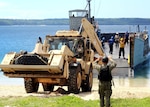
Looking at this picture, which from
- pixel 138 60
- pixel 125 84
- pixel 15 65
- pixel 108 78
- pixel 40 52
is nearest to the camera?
pixel 108 78

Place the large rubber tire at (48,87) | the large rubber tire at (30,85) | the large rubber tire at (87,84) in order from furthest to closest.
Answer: the large rubber tire at (48,87) < the large rubber tire at (87,84) < the large rubber tire at (30,85)

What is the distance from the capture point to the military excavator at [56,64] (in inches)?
668

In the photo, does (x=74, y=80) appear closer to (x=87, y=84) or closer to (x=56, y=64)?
(x=56, y=64)

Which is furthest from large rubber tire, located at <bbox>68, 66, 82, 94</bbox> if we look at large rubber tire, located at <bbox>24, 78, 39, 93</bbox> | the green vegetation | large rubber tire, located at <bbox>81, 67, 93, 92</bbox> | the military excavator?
the green vegetation

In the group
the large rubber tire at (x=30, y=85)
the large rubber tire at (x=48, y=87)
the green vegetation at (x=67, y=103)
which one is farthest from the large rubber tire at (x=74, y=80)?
the green vegetation at (x=67, y=103)

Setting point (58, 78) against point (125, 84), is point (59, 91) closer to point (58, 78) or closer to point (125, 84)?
point (58, 78)

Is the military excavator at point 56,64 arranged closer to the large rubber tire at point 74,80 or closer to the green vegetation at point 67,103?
the large rubber tire at point 74,80

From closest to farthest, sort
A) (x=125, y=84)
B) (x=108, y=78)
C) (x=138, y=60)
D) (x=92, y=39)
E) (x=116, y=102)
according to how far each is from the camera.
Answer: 1. (x=108, y=78)
2. (x=116, y=102)
3. (x=92, y=39)
4. (x=125, y=84)
5. (x=138, y=60)

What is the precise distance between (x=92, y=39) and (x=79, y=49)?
239 centimetres

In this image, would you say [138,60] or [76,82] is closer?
[76,82]

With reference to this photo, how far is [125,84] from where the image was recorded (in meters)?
27.7

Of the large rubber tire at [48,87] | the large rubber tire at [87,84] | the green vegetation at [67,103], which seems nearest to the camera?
the green vegetation at [67,103]

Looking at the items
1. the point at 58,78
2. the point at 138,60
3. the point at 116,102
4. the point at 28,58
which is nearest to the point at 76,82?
the point at 58,78

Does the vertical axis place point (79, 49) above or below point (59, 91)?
above
